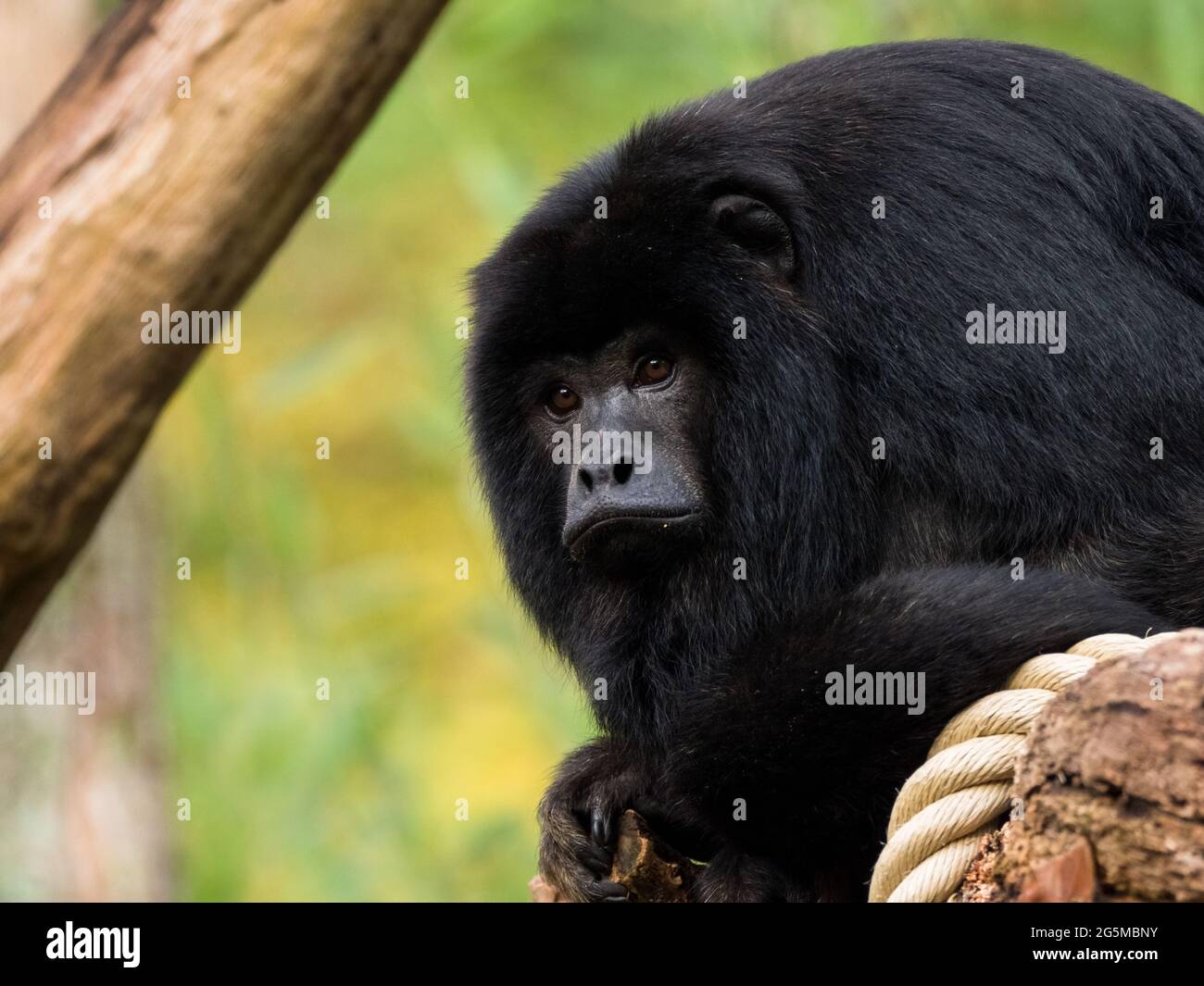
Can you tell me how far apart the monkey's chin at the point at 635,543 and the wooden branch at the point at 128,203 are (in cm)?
105

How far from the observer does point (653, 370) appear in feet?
10.8

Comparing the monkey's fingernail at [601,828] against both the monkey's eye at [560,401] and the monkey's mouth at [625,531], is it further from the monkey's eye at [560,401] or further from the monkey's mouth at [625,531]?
the monkey's eye at [560,401]

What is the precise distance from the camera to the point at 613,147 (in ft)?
11.7

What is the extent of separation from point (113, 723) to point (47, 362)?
4.12 meters

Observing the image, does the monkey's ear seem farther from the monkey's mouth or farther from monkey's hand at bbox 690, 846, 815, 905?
monkey's hand at bbox 690, 846, 815, 905

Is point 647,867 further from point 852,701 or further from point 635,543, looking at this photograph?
point 852,701

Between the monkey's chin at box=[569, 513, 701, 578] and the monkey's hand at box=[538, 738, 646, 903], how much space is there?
526mm

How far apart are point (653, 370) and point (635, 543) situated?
15.7 inches

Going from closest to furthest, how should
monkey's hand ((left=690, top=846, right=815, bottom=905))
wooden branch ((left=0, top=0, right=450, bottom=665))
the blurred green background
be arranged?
1. monkey's hand ((left=690, top=846, right=815, bottom=905))
2. wooden branch ((left=0, top=0, right=450, bottom=665))
3. the blurred green background

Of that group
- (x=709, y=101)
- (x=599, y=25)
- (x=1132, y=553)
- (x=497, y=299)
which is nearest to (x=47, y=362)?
(x=497, y=299)

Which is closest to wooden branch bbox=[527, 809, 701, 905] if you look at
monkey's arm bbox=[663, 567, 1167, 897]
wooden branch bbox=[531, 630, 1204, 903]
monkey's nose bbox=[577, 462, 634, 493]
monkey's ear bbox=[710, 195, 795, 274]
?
monkey's arm bbox=[663, 567, 1167, 897]

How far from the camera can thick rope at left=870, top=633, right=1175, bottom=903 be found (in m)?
2.20

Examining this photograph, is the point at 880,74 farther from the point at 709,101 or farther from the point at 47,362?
the point at 47,362

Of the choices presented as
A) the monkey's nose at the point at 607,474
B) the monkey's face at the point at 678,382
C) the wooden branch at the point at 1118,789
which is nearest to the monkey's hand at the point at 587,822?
the monkey's face at the point at 678,382
